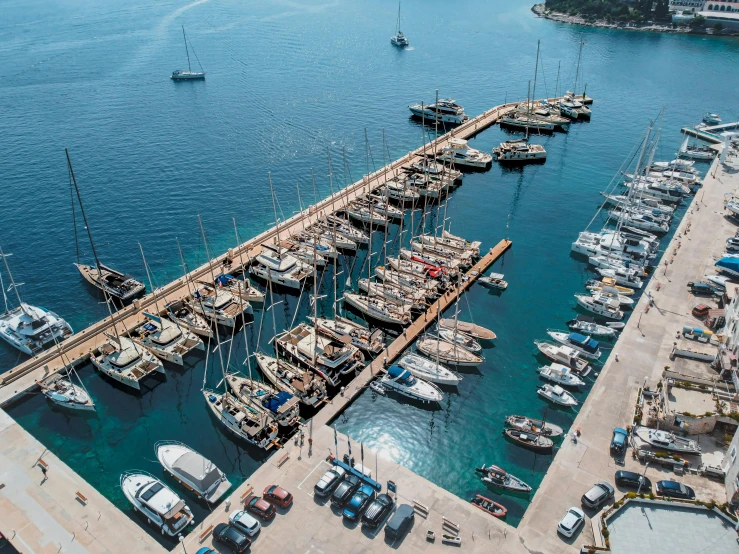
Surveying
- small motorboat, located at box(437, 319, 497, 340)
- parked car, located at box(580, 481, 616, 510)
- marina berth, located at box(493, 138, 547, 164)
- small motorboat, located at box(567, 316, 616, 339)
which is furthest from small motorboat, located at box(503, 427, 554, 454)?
marina berth, located at box(493, 138, 547, 164)

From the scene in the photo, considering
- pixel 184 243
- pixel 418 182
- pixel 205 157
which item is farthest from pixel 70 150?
pixel 418 182

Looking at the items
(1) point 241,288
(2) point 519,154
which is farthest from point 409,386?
(2) point 519,154

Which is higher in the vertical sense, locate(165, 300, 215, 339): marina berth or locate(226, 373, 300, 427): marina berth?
locate(165, 300, 215, 339): marina berth

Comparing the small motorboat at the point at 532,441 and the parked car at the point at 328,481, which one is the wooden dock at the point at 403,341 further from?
the small motorboat at the point at 532,441

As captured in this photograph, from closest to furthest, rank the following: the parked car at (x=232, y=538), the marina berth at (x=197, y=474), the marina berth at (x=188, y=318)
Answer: the parked car at (x=232, y=538)
the marina berth at (x=197, y=474)
the marina berth at (x=188, y=318)

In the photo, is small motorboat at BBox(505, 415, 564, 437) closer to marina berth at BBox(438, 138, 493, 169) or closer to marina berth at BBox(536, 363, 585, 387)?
marina berth at BBox(536, 363, 585, 387)

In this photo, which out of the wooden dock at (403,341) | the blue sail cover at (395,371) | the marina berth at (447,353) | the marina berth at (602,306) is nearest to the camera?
the wooden dock at (403,341)

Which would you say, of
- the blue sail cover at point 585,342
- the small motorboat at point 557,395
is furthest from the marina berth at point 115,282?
the blue sail cover at point 585,342
